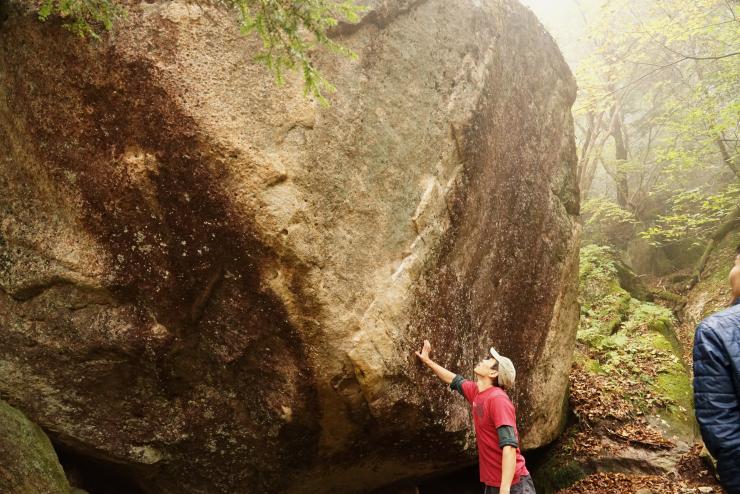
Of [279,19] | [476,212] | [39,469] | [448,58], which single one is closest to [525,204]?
[476,212]

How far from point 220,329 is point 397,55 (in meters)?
3.56

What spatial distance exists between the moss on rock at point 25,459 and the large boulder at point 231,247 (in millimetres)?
393

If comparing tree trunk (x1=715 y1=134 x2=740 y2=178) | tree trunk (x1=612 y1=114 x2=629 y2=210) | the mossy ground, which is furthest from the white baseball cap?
tree trunk (x1=612 y1=114 x2=629 y2=210)

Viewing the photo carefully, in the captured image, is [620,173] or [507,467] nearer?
[507,467]

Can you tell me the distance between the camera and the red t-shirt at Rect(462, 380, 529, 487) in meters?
4.34

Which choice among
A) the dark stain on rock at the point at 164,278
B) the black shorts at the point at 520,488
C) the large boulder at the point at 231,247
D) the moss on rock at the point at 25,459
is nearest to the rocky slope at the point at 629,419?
the large boulder at the point at 231,247

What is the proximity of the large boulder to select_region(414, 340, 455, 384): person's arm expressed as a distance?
0.15 metres

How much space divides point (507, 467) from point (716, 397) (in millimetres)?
1885

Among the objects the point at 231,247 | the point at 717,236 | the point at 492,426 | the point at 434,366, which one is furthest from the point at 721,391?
the point at 717,236

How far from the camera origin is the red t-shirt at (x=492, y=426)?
4.34m

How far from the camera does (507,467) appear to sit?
13.5 feet

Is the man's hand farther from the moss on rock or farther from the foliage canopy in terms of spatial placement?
the moss on rock

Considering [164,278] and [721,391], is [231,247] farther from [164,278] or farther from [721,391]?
[721,391]

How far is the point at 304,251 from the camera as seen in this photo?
419cm
